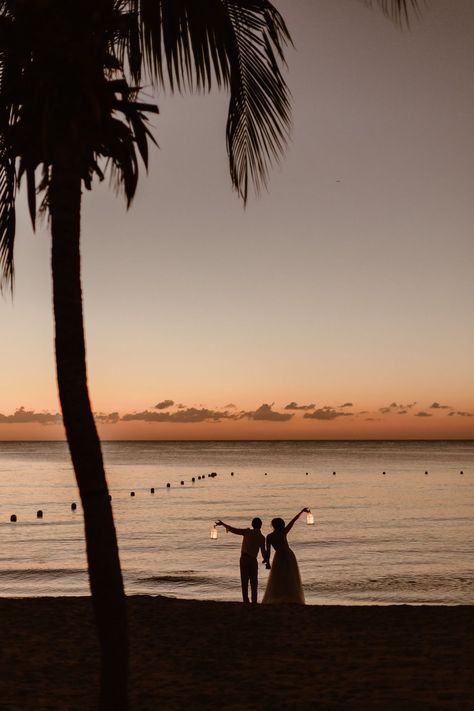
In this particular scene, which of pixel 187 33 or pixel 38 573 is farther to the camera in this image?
pixel 38 573

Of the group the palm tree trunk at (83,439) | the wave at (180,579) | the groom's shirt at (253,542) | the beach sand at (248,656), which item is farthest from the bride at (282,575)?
the wave at (180,579)

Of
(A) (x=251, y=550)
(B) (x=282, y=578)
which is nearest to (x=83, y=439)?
(B) (x=282, y=578)

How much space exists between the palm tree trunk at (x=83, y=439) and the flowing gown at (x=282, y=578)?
8823 millimetres

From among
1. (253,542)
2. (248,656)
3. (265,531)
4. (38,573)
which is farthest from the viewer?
(265,531)

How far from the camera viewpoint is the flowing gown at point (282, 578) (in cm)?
1516

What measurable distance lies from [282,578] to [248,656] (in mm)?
4916

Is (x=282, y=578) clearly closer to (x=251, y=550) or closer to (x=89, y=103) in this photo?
(x=251, y=550)

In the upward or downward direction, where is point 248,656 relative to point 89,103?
downward

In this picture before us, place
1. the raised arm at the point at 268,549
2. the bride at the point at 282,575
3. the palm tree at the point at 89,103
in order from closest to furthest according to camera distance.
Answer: the palm tree at the point at 89,103, the bride at the point at 282,575, the raised arm at the point at 268,549

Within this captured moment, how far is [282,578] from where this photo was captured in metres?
15.4

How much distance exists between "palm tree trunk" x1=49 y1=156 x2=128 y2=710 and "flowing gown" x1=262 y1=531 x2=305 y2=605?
8.82 metres

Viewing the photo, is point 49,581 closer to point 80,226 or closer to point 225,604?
point 225,604

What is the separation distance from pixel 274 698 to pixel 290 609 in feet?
17.3

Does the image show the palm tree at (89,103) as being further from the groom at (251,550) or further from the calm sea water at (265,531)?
the calm sea water at (265,531)
